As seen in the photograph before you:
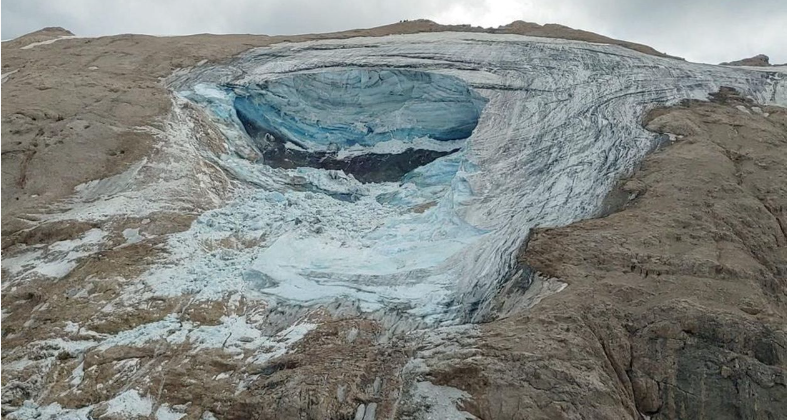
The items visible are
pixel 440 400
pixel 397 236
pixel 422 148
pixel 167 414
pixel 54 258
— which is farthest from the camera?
pixel 422 148

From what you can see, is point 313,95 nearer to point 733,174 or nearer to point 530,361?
point 733,174

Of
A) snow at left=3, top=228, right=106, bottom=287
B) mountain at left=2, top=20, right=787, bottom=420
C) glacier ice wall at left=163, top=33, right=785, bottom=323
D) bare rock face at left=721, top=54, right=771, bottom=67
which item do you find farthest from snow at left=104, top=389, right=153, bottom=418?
bare rock face at left=721, top=54, right=771, bottom=67

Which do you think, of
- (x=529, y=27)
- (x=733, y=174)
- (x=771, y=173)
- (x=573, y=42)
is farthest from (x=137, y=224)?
(x=529, y=27)

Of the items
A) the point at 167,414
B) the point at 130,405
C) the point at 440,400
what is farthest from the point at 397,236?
the point at 130,405

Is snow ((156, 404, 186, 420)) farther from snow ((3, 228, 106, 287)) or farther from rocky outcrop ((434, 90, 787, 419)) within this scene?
snow ((3, 228, 106, 287))

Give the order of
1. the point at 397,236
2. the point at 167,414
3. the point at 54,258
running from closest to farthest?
the point at 167,414, the point at 54,258, the point at 397,236

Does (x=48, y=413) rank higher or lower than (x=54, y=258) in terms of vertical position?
lower

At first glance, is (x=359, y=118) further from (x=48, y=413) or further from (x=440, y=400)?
(x=440, y=400)

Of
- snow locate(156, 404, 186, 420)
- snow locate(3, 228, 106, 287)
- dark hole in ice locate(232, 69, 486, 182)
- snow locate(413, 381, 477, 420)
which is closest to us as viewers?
snow locate(413, 381, 477, 420)
